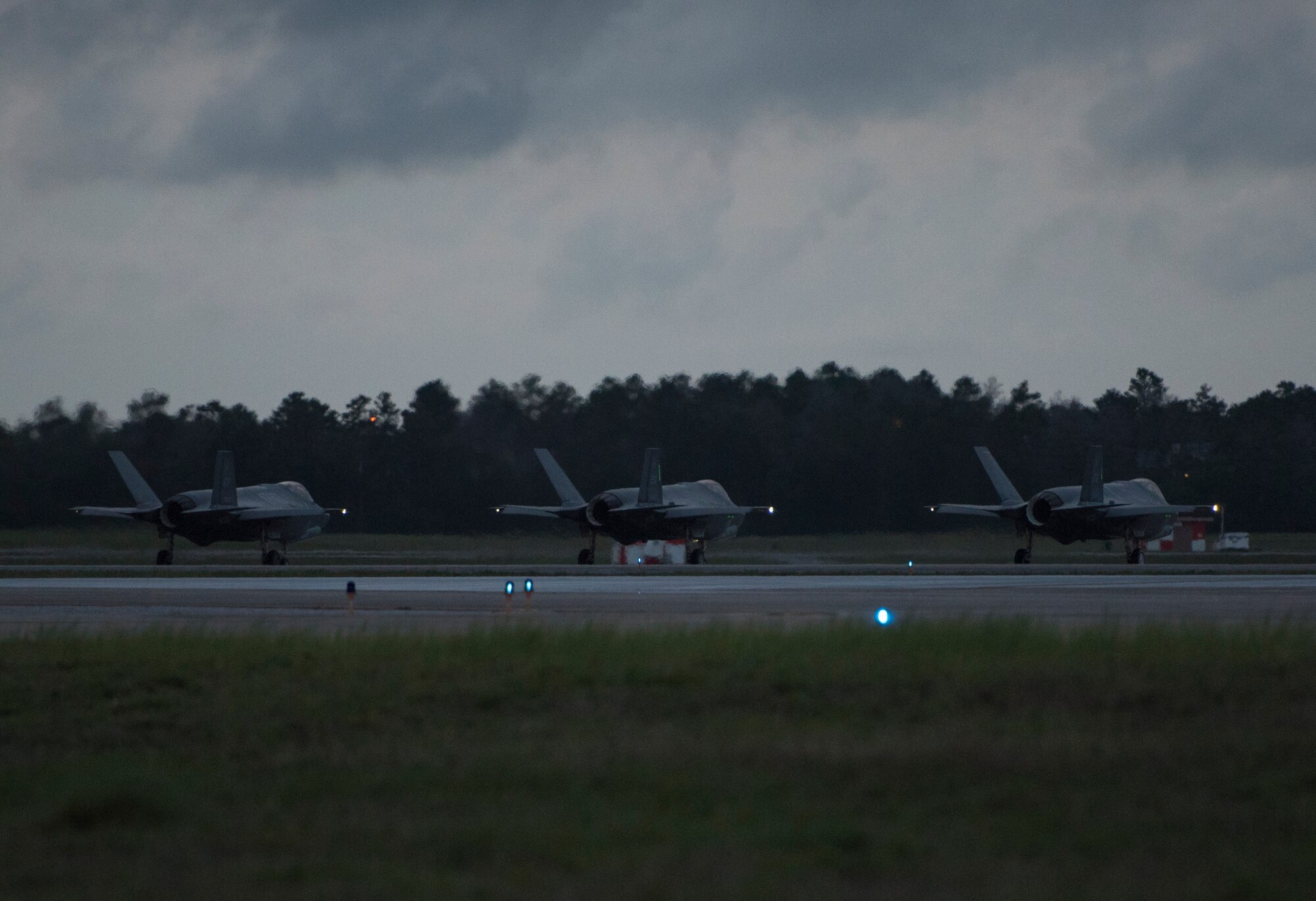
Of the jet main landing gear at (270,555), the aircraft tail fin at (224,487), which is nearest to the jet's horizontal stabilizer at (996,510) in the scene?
the jet main landing gear at (270,555)

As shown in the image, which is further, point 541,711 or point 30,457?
point 30,457

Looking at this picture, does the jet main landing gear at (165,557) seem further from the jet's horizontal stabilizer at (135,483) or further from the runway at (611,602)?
the runway at (611,602)

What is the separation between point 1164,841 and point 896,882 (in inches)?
59.0

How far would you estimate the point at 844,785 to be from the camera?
7.91 m

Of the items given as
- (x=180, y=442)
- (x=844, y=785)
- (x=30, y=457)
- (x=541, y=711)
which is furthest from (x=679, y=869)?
(x=180, y=442)

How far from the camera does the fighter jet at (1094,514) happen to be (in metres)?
49.5

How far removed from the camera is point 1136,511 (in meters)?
49.5

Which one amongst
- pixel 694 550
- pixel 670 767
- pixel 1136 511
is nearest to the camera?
pixel 670 767

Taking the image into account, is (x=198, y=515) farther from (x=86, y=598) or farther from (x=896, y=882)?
(x=896, y=882)

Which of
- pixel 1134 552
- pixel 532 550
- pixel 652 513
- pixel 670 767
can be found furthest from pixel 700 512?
pixel 670 767

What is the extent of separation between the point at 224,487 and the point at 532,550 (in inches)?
556

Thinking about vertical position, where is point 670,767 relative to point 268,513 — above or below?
below

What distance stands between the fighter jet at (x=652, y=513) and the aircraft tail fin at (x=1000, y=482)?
10.2 metres

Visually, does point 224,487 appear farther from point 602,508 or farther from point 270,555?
point 602,508
